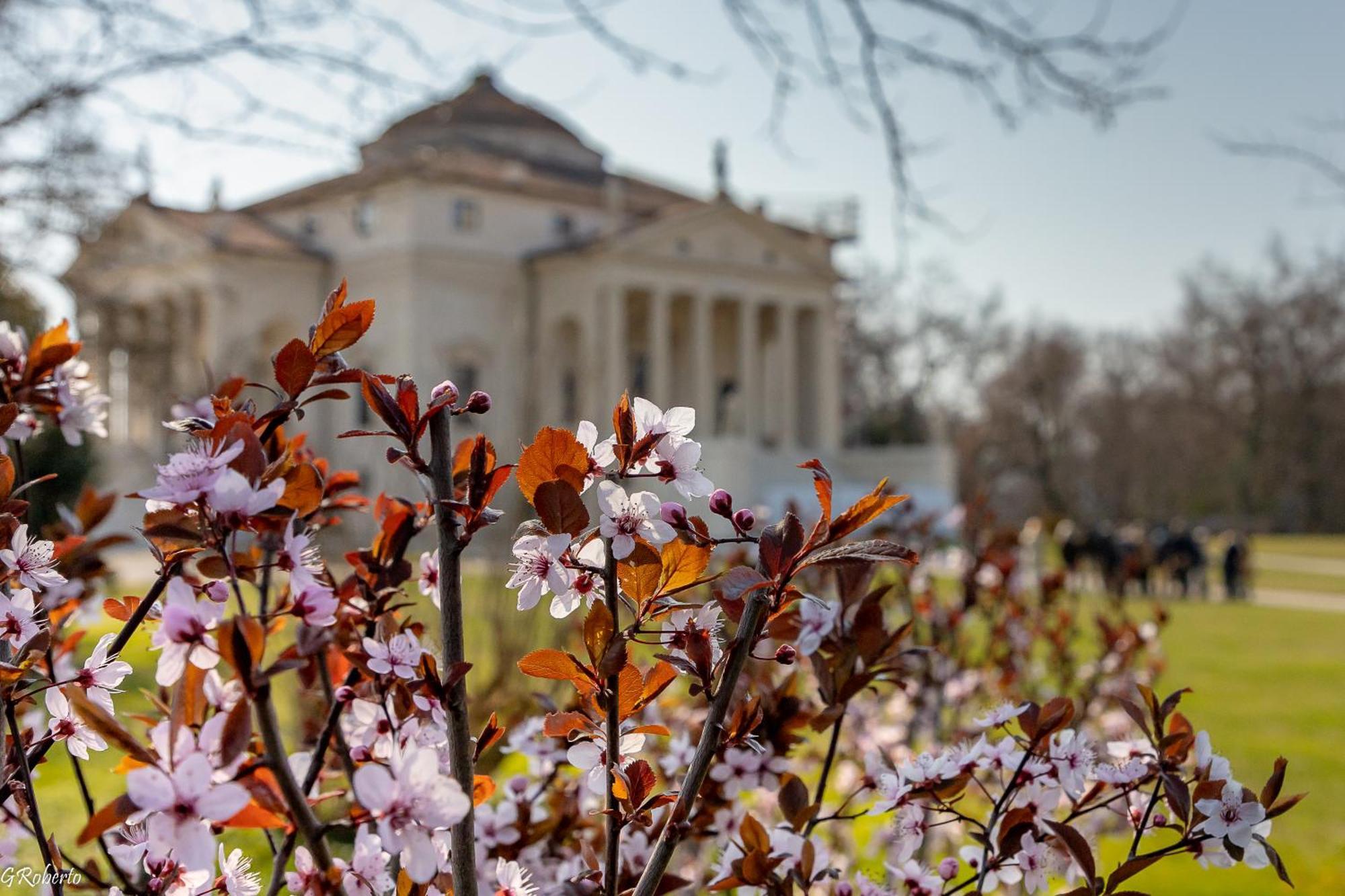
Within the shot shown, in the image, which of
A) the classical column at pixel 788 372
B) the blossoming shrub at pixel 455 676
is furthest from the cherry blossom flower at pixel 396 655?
the classical column at pixel 788 372

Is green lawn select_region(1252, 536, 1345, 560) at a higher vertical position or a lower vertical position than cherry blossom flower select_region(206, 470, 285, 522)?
lower

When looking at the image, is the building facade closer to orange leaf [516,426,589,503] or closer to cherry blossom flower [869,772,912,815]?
cherry blossom flower [869,772,912,815]

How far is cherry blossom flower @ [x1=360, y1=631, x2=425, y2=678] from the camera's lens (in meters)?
1.06

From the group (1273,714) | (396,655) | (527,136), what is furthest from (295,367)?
(527,136)

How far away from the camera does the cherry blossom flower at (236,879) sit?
109 cm

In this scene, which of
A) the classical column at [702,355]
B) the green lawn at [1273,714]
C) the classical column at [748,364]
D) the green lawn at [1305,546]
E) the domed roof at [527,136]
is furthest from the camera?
the classical column at [748,364]

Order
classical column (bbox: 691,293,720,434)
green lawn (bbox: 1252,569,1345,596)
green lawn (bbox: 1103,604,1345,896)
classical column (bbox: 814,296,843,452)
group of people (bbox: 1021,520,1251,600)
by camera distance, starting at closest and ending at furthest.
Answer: green lawn (bbox: 1103,604,1345,896) → group of people (bbox: 1021,520,1251,600) → green lawn (bbox: 1252,569,1345,596) → classical column (bbox: 691,293,720,434) → classical column (bbox: 814,296,843,452)

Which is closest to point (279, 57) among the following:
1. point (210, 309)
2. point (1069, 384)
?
point (210, 309)

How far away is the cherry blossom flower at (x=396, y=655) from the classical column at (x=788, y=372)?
38722 mm

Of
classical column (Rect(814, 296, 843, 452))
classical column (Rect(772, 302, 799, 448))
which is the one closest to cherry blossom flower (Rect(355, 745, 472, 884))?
classical column (Rect(772, 302, 799, 448))

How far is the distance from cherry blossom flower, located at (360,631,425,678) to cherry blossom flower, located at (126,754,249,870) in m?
0.31

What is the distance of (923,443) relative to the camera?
46.1m

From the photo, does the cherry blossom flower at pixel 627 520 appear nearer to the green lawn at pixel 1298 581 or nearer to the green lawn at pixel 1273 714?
the green lawn at pixel 1273 714

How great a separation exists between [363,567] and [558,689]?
3.41 m
